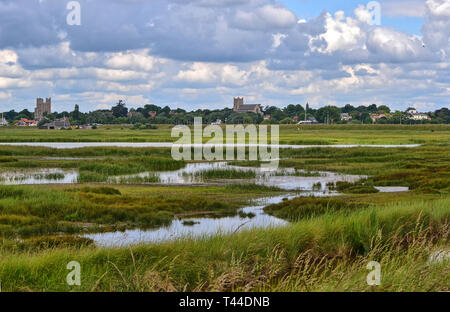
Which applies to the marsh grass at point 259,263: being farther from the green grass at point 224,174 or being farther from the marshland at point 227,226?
the green grass at point 224,174

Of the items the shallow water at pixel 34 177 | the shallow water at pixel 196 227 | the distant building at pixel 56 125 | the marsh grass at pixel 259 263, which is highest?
the distant building at pixel 56 125

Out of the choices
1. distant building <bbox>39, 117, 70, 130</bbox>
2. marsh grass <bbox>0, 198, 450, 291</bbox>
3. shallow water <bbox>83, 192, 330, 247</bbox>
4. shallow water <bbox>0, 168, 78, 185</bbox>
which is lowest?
shallow water <bbox>83, 192, 330, 247</bbox>

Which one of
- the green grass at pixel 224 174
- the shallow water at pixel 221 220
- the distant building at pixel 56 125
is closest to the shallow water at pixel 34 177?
the shallow water at pixel 221 220

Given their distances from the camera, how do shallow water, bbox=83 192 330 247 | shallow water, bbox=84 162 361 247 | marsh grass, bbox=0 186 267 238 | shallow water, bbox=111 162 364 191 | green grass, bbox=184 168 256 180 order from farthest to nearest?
green grass, bbox=184 168 256 180 → shallow water, bbox=111 162 364 191 → marsh grass, bbox=0 186 267 238 → shallow water, bbox=83 192 330 247 → shallow water, bbox=84 162 361 247

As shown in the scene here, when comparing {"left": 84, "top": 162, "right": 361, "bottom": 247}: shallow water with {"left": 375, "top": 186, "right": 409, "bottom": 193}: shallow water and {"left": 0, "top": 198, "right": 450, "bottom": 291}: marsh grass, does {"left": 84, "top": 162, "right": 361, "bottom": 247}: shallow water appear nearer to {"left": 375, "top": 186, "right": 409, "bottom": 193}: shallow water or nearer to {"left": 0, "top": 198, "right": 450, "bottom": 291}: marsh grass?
{"left": 0, "top": 198, "right": 450, "bottom": 291}: marsh grass

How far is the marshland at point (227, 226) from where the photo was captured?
1119cm

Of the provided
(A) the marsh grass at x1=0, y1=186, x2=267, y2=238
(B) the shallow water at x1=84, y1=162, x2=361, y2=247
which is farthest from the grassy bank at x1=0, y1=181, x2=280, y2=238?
(B) the shallow water at x1=84, y1=162, x2=361, y2=247

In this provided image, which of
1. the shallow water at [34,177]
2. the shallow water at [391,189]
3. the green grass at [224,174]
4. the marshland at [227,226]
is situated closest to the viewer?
the marshland at [227,226]

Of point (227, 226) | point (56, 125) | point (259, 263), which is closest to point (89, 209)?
point (227, 226)

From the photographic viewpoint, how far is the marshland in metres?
11.2

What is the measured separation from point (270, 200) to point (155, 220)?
8170 mm

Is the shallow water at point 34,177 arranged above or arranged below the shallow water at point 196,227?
above
